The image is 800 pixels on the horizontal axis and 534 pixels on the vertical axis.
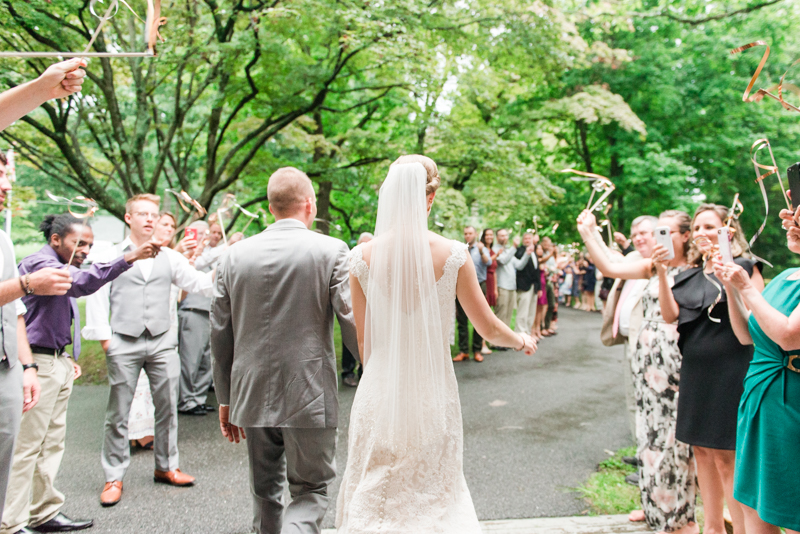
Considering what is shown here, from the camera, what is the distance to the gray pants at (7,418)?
2.54 meters

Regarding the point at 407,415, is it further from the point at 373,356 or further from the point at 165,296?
the point at 165,296

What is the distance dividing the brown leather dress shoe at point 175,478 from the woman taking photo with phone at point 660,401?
3400 millimetres

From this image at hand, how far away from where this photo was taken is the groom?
9.22ft

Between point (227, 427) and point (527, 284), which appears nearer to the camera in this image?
point (227, 427)

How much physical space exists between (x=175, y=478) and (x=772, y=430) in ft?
13.4

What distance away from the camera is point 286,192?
300 cm

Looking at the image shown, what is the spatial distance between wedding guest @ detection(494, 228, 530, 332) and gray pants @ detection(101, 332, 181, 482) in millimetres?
7596

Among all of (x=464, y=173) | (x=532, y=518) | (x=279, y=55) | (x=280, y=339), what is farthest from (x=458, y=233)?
(x=280, y=339)

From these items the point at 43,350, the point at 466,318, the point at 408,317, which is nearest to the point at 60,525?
the point at 43,350

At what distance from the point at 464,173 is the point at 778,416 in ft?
35.1

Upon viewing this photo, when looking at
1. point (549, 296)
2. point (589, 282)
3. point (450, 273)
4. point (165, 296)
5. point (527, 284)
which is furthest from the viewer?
point (589, 282)

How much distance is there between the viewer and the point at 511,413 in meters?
6.75

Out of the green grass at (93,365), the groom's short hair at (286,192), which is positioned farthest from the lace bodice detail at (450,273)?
the green grass at (93,365)

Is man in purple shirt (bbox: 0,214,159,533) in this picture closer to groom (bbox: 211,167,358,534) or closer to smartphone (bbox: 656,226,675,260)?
groom (bbox: 211,167,358,534)
